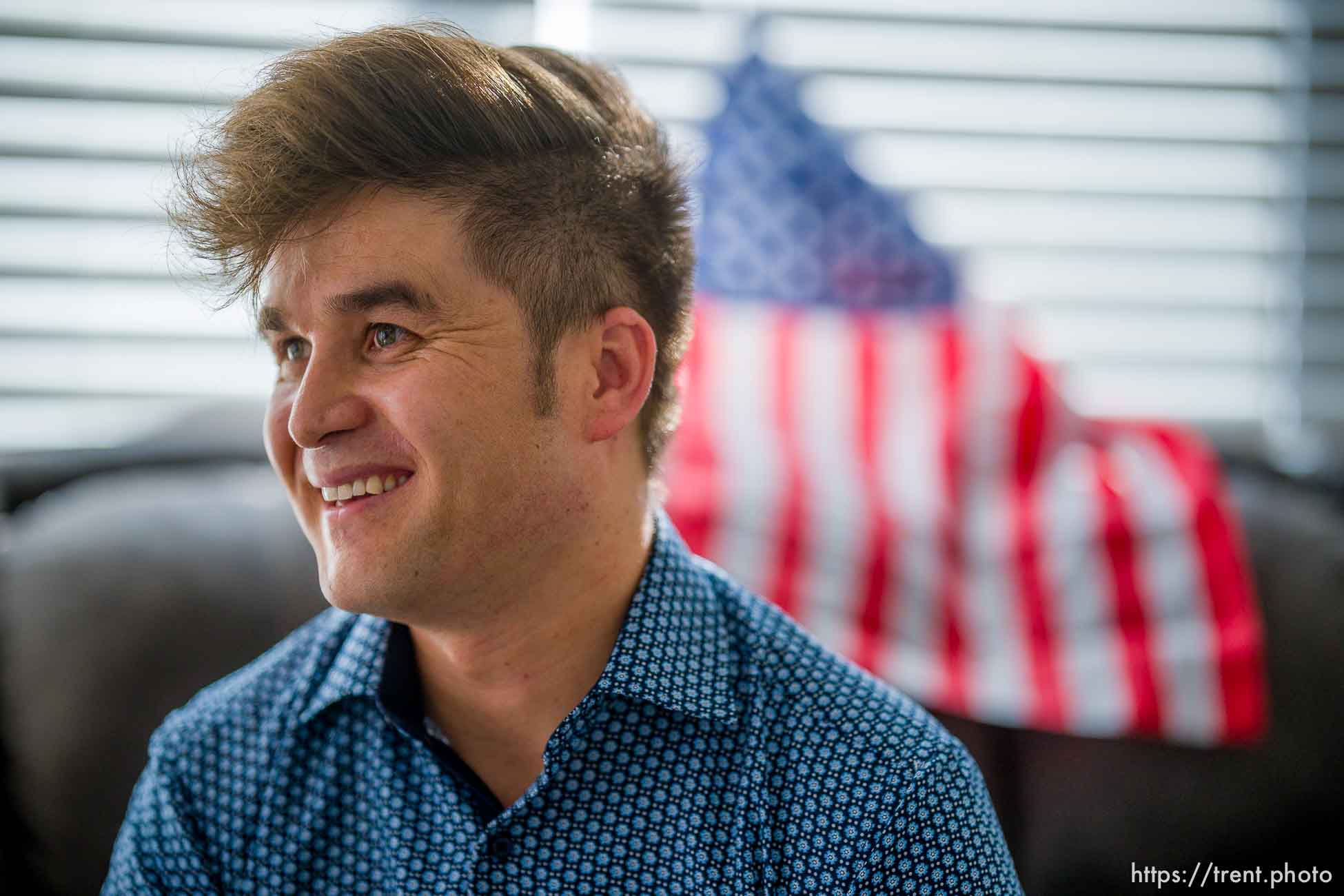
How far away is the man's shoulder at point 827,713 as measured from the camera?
3.17 feet

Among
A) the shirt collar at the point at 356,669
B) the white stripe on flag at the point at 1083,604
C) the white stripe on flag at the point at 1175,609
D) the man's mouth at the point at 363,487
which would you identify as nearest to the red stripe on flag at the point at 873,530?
the white stripe on flag at the point at 1083,604

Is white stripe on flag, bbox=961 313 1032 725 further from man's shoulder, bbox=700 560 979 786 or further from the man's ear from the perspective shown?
the man's ear

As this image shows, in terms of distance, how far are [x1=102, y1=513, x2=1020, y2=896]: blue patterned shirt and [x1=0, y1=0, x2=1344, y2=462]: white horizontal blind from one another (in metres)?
0.98

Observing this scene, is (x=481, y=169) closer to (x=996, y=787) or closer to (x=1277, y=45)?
(x=996, y=787)

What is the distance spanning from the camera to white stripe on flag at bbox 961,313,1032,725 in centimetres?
152

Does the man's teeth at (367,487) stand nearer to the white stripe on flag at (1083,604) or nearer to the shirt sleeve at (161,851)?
the shirt sleeve at (161,851)

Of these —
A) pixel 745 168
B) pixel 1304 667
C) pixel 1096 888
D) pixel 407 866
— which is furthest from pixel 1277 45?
pixel 407 866

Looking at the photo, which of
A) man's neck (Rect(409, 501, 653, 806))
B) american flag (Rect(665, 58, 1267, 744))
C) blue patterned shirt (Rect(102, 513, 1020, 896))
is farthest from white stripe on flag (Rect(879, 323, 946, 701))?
man's neck (Rect(409, 501, 653, 806))

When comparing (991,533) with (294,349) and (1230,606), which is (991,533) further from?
(294,349)

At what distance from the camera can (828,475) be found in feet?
5.38

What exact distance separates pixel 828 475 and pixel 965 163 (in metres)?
0.81

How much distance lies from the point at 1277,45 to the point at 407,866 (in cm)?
219

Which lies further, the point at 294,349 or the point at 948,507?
the point at 948,507

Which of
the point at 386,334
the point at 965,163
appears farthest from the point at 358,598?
the point at 965,163
